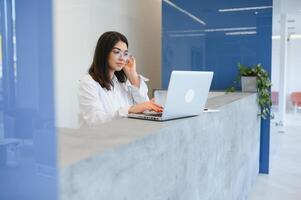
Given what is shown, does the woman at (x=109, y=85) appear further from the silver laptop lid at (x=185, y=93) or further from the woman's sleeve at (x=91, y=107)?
the silver laptop lid at (x=185, y=93)

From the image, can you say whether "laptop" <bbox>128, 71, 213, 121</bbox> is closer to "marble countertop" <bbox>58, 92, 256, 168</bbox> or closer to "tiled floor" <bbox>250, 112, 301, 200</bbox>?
"marble countertop" <bbox>58, 92, 256, 168</bbox>

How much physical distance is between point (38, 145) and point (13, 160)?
0.18 ft

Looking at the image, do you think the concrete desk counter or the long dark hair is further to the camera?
the long dark hair

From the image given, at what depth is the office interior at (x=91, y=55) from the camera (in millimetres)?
579

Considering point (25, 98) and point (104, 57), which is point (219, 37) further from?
point (25, 98)

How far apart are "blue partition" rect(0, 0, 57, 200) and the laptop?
860mm

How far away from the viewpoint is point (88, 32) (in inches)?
167

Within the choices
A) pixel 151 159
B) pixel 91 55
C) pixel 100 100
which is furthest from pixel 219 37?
pixel 151 159

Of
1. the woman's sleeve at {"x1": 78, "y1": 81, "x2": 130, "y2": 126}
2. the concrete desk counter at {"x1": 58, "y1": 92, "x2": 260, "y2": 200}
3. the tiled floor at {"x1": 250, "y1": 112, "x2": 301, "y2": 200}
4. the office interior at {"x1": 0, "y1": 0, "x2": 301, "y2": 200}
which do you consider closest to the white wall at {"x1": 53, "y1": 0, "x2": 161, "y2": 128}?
the office interior at {"x1": 0, "y1": 0, "x2": 301, "y2": 200}

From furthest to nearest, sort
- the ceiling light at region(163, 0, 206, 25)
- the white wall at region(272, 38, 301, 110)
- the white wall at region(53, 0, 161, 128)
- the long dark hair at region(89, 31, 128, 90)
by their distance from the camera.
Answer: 1. the white wall at region(272, 38, 301, 110)
2. the ceiling light at region(163, 0, 206, 25)
3. the white wall at region(53, 0, 161, 128)
4. the long dark hair at region(89, 31, 128, 90)

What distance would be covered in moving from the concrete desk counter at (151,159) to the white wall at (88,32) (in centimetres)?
162

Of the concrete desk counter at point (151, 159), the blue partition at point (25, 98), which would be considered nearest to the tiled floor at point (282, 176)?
the concrete desk counter at point (151, 159)

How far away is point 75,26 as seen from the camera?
13.2 ft

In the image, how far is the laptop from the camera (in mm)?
1456
